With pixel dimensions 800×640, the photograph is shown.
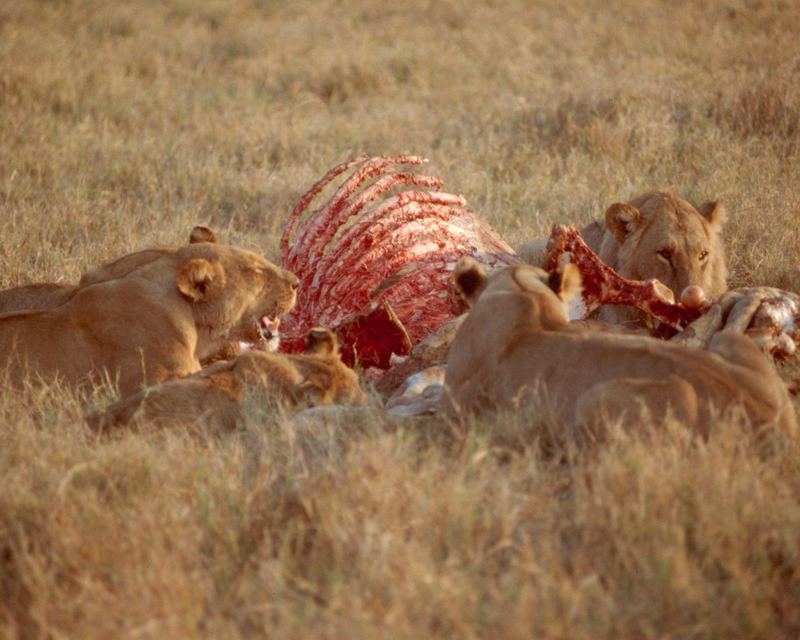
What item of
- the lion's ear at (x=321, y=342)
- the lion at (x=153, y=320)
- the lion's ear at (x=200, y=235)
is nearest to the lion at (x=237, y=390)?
the lion's ear at (x=321, y=342)

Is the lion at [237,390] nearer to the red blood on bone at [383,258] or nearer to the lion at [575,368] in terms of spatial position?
the lion at [575,368]

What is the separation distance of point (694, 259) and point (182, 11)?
1402 centimetres

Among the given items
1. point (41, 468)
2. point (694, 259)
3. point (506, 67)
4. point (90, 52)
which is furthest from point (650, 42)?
point (41, 468)

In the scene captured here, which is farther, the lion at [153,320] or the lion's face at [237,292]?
the lion's face at [237,292]

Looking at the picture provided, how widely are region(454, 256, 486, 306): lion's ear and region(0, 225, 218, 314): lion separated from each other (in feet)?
5.74

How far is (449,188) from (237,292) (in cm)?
389

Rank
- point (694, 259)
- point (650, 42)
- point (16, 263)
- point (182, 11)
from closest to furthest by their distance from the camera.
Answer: point (694, 259) → point (16, 263) → point (650, 42) → point (182, 11)

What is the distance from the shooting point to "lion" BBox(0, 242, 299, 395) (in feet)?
17.5

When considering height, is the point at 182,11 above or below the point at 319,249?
above

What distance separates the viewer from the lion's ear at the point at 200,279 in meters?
5.52

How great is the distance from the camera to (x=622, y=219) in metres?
6.35

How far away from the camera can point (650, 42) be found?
14.9 m

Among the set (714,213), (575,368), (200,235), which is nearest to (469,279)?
(575,368)

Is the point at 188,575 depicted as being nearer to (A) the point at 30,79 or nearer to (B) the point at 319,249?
(B) the point at 319,249
